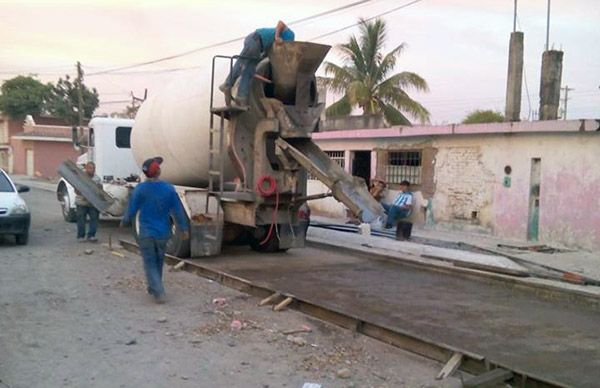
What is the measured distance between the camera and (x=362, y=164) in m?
20.6

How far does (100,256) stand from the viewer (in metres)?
11.6

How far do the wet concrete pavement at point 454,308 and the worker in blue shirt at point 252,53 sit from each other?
9.61 feet

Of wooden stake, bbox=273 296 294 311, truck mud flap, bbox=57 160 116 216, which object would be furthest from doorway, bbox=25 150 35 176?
wooden stake, bbox=273 296 294 311

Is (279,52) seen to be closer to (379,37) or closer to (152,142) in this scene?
(152,142)

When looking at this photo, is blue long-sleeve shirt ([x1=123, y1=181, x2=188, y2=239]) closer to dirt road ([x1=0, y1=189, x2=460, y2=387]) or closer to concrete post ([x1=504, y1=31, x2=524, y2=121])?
dirt road ([x1=0, y1=189, x2=460, y2=387])

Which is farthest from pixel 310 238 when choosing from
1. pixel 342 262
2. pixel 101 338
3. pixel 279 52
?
pixel 101 338

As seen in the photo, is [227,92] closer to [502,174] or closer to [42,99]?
[502,174]

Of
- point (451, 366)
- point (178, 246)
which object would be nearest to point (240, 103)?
point (178, 246)

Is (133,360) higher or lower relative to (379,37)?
lower

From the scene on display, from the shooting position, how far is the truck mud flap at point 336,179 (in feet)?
30.5

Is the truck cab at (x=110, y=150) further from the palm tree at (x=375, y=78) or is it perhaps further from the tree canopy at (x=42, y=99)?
the tree canopy at (x=42, y=99)

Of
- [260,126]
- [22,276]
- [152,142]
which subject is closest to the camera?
[22,276]

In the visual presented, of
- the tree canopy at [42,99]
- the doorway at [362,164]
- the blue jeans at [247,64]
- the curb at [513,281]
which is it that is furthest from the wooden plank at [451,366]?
the tree canopy at [42,99]

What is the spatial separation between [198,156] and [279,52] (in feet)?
9.44
